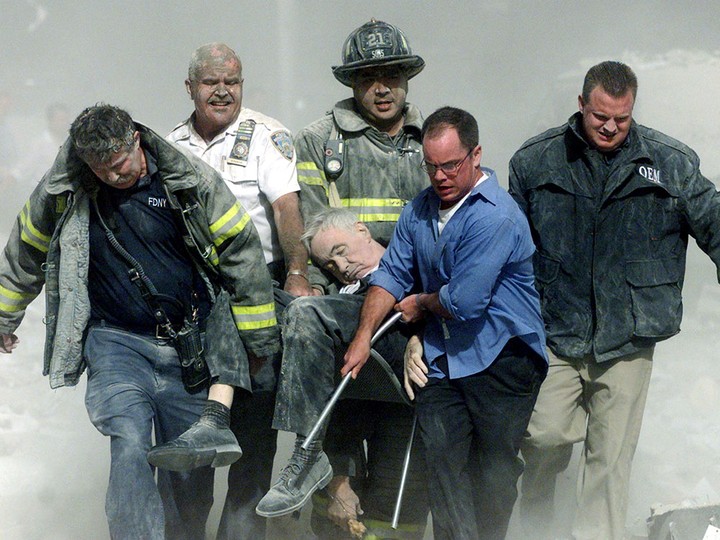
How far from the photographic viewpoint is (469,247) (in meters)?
4.17

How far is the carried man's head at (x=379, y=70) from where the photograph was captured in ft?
16.7

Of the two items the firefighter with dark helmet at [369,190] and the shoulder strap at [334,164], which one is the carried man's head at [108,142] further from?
the shoulder strap at [334,164]

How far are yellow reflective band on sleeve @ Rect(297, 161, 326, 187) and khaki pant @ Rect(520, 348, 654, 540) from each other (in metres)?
1.28

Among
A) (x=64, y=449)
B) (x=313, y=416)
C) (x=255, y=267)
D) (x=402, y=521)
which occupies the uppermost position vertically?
(x=255, y=267)

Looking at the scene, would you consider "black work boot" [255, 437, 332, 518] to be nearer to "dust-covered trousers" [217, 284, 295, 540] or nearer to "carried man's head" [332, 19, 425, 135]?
"dust-covered trousers" [217, 284, 295, 540]

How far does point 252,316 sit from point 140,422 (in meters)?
0.60

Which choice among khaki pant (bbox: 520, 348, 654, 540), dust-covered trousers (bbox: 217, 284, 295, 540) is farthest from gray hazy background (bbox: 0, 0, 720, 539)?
dust-covered trousers (bbox: 217, 284, 295, 540)

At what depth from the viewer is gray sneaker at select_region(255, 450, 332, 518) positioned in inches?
164

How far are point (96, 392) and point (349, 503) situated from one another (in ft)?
4.06

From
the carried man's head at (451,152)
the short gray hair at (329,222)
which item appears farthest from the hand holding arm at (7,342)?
the carried man's head at (451,152)

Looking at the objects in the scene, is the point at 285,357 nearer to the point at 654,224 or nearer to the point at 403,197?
the point at 403,197

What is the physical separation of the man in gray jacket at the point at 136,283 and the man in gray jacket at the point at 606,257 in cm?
124

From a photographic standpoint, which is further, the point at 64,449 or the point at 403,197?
the point at 64,449

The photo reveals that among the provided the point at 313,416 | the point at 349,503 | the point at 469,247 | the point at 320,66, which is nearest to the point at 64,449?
the point at 349,503
